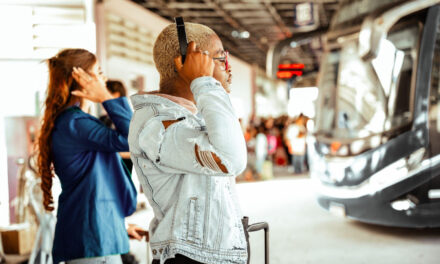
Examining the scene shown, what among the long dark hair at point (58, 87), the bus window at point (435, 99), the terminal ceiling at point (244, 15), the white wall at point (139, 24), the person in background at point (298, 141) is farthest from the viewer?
the terminal ceiling at point (244, 15)

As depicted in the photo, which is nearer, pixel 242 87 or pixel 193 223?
pixel 193 223

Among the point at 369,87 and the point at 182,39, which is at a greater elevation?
the point at 369,87

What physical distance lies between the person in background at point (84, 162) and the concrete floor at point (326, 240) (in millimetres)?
3328

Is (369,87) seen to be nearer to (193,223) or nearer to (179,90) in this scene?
(179,90)

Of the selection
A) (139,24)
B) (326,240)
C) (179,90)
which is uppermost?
(139,24)

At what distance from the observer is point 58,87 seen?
2285mm

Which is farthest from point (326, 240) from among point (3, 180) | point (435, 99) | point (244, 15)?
point (244, 15)

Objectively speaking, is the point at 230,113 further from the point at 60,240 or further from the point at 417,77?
the point at 417,77

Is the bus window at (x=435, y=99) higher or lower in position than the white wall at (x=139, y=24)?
lower

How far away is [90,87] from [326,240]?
4718 millimetres

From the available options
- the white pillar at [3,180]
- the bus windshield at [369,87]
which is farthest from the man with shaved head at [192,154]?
the bus windshield at [369,87]

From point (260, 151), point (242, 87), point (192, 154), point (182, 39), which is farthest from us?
point (242, 87)

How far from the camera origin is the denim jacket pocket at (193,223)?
1.46 m

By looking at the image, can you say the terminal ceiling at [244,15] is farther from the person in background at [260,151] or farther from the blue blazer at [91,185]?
the blue blazer at [91,185]
